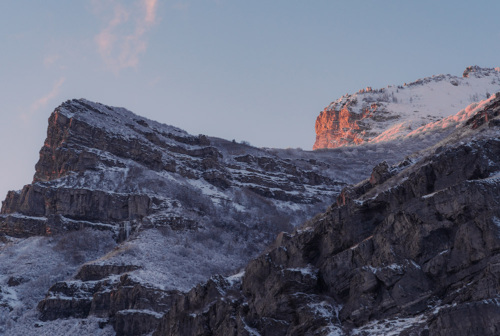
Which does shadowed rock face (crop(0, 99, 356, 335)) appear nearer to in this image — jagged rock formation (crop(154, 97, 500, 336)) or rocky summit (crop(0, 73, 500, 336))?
rocky summit (crop(0, 73, 500, 336))

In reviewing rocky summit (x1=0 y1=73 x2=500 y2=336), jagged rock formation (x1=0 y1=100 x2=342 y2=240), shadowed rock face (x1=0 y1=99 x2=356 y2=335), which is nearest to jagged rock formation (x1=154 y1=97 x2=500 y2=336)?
rocky summit (x1=0 y1=73 x2=500 y2=336)

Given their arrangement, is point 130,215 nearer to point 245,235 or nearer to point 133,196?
point 133,196

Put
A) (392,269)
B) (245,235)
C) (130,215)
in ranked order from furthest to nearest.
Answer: (245,235)
(130,215)
(392,269)

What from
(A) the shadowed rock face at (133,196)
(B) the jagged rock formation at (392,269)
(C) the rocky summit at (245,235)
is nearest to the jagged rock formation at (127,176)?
(A) the shadowed rock face at (133,196)

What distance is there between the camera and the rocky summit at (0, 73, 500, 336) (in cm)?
3544

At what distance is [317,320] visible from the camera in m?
38.1

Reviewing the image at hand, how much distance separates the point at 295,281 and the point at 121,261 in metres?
46.8

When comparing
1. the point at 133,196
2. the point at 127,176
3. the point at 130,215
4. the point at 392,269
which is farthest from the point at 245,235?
the point at 392,269

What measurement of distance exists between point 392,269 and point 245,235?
70.9 m

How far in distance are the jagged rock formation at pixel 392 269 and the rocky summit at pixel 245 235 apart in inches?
3.4

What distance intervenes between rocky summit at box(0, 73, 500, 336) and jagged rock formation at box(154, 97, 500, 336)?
0.09 m

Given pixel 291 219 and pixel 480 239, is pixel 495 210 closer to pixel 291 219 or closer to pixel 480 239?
pixel 480 239

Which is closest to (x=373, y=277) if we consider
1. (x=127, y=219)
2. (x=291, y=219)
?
(x=127, y=219)

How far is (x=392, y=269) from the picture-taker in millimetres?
36281
